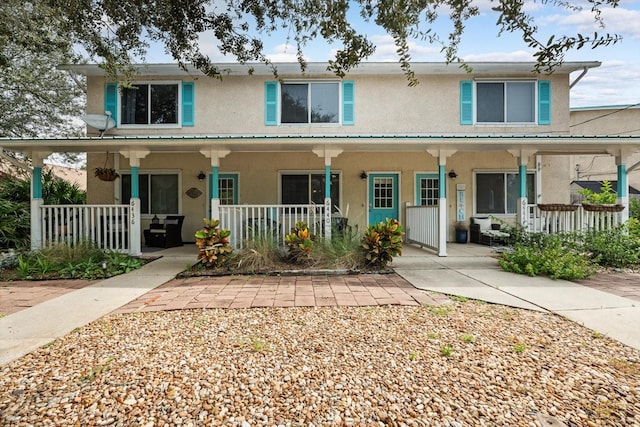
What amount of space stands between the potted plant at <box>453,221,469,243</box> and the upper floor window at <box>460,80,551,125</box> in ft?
10.0

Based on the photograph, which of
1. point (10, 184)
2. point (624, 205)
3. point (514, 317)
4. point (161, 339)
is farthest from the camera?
point (10, 184)

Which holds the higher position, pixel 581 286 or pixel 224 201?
pixel 224 201

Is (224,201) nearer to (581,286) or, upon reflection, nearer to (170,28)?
(170,28)

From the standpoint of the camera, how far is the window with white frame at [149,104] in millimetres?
10531

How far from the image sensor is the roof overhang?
995cm

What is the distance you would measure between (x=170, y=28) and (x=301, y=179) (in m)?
7.04

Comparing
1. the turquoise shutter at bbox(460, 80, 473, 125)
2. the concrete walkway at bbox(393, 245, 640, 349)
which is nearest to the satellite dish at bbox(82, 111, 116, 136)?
the concrete walkway at bbox(393, 245, 640, 349)

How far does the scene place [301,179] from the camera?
428 inches

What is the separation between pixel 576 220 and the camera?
786cm

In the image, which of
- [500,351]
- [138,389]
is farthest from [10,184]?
[500,351]

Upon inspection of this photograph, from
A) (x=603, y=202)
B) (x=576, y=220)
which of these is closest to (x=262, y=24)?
(x=576, y=220)

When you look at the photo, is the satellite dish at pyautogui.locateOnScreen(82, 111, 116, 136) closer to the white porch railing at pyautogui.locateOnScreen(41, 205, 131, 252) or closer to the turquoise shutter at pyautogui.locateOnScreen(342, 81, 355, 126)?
the white porch railing at pyautogui.locateOnScreen(41, 205, 131, 252)

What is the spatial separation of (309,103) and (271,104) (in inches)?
44.8

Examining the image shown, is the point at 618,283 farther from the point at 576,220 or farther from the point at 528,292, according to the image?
→ the point at 576,220
